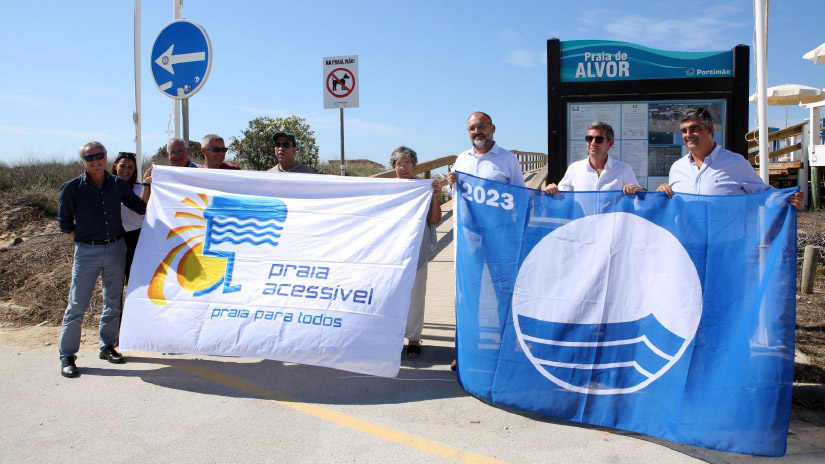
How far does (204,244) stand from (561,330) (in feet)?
10.4

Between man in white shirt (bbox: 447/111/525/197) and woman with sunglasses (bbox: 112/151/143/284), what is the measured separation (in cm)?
310

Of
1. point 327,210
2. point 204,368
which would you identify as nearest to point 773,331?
point 327,210

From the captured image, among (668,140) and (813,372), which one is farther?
(668,140)

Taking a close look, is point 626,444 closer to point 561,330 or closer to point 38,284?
point 561,330

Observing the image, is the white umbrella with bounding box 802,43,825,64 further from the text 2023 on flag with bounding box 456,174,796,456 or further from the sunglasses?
the sunglasses

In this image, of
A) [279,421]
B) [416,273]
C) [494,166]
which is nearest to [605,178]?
[494,166]

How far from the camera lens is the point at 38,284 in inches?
305

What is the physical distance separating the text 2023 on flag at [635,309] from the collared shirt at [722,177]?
1.12 ft

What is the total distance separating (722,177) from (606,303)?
120 cm

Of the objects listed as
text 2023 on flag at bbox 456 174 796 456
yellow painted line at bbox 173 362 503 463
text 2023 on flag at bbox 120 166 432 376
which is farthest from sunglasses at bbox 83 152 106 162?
text 2023 on flag at bbox 456 174 796 456

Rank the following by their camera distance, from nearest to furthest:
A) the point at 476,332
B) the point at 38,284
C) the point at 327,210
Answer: the point at 476,332
the point at 327,210
the point at 38,284

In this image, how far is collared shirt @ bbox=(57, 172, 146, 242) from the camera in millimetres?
5184

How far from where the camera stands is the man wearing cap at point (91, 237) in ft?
16.9

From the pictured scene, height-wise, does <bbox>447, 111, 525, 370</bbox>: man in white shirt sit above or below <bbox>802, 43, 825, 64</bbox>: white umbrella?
below
